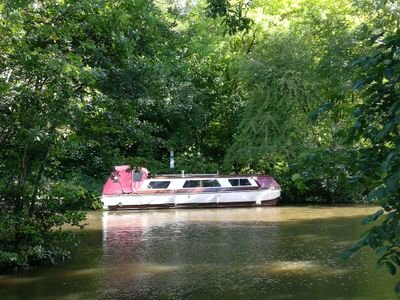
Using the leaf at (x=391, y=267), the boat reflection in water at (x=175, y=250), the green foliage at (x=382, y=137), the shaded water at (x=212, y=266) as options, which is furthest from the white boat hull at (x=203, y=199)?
the leaf at (x=391, y=267)

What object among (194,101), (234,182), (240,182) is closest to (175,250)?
(234,182)

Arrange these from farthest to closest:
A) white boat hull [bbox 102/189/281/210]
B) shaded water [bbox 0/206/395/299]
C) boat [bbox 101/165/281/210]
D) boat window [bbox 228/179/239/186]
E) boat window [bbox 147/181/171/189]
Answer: boat window [bbox 228/179/239/186], boat window [bbox 147/181/171/189], white boat hull [bbox 102/189/281/210], boat [bbox 101/165/281/210], shaded water [bbox 0/206/395/299]

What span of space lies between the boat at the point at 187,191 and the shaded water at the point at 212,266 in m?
4.44

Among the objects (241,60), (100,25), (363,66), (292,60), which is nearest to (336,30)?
(292,60)

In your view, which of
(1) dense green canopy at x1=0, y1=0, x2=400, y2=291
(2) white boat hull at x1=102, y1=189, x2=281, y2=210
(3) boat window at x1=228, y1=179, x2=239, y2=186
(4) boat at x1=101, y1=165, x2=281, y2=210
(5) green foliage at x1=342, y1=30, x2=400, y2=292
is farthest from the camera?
(3) boat window at x1=228, y1=179, x2=239, y2=186

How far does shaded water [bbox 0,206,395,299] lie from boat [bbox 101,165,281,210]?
4440mm

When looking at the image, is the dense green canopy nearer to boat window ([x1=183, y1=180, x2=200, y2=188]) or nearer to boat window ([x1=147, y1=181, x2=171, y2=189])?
boat window ([x1=183, y1=180, x2=200, y2=188])

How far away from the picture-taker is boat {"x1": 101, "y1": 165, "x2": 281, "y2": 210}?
20.7 m

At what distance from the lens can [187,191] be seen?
21.0 meters

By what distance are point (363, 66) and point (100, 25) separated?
670cm

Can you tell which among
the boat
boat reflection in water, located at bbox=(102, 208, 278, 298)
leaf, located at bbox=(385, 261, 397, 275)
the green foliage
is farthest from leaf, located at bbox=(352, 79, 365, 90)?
the boat

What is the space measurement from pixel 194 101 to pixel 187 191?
526cm

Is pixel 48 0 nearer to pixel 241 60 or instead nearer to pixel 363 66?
pixel 363 66

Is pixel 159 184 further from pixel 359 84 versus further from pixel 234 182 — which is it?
pixel 359 84
